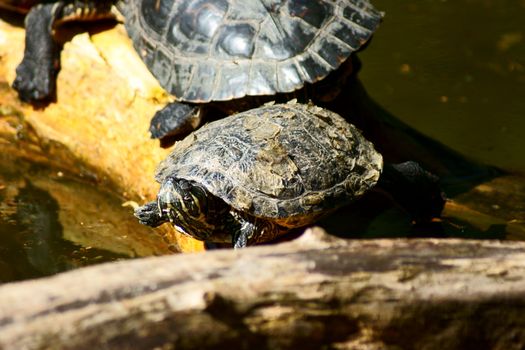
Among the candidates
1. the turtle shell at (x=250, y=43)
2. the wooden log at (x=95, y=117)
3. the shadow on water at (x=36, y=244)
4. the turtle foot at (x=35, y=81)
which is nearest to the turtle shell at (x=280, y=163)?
the turtle shell at (x=250, y=43)

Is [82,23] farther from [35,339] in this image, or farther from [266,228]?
[35,339]

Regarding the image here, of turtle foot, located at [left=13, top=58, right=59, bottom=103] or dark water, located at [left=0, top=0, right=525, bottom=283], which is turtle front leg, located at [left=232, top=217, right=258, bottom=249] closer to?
dark water, located at [left=0, top=0, right=525, bottom=283]

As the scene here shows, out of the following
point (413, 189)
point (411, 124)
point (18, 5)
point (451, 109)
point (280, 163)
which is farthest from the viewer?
point (451, 109)

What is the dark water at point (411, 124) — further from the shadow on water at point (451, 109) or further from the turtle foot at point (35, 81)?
the turtle foot at point (35, 81)

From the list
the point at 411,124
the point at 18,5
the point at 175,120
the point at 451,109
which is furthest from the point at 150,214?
the point at 451,109

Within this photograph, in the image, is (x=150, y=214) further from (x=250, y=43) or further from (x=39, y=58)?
(x=39, y=58)
